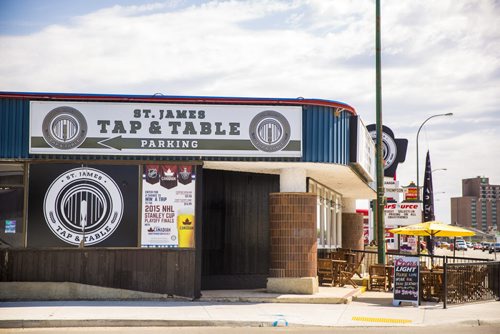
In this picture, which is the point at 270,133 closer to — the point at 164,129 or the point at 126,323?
the point at 164,129

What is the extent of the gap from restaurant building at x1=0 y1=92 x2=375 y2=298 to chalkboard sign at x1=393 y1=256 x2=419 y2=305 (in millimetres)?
2253

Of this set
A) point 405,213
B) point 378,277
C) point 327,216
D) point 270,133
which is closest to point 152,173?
point 270,133

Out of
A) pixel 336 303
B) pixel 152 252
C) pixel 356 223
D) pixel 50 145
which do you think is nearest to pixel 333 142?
pixel 336 303

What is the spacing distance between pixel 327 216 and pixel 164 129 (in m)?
10.1

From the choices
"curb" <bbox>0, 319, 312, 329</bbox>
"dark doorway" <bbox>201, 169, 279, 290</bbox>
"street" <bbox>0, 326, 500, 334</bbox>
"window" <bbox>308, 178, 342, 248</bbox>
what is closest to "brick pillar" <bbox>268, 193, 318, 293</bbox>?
"dark doorway" <bbox>201, 169, 279, 290</bbox>

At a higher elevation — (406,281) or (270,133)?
(270,133)

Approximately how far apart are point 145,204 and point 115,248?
51.2 inches

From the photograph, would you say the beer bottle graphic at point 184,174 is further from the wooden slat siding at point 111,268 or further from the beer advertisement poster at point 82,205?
the wooden slat siding at point 111,268

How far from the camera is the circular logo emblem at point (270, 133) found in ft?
62.5

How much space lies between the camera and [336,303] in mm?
18969

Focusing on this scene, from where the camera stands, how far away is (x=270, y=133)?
751 inches

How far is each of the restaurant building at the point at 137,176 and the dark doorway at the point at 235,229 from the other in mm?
2379

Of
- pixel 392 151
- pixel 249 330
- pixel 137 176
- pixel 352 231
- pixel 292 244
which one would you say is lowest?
pixel 249 330

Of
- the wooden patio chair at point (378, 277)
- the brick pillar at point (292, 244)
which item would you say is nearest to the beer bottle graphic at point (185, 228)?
the brick pillar at point (292, 244)
